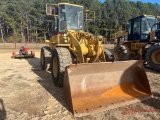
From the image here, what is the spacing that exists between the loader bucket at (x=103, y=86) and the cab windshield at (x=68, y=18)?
2.49 metres

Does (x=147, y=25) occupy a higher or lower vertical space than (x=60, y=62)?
higher

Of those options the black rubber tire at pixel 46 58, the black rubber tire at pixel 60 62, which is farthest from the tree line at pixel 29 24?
the black rubber tire at pixel 60 62

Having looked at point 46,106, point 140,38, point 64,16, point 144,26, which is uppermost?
point 64,16

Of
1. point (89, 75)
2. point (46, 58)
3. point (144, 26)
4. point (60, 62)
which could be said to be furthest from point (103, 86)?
point (144, 26)

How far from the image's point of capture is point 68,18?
6621 millimetres

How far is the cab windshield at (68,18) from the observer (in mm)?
6602

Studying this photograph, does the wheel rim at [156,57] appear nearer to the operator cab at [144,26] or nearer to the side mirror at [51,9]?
the operator cab at [144,26]

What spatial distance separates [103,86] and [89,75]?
456 millimetres

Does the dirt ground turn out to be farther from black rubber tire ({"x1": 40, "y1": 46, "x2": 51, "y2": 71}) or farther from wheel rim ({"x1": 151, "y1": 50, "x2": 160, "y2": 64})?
wheel rim ({"x1": 151, "y1": 50, "x2": 160, "y2": 64})

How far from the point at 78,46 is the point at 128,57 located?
18.2ft

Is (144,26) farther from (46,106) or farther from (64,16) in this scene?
(46,106)

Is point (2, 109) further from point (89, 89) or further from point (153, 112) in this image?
point (153, 112)

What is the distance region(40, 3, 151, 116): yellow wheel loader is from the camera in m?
4.20

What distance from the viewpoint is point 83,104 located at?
409cm
